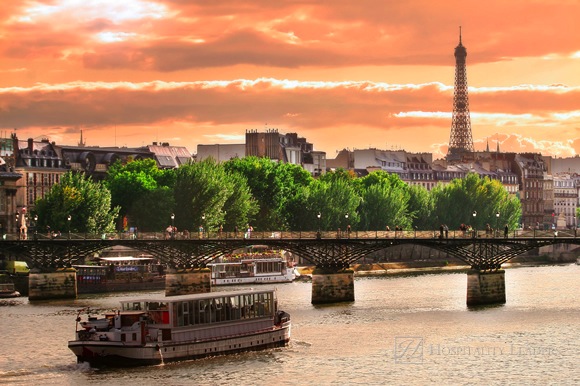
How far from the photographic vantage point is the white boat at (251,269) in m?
141

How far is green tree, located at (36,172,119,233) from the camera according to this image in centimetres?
14450

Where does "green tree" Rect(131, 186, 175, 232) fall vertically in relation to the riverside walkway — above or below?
above

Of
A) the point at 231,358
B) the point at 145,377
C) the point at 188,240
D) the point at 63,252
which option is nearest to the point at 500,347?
the point at 231,358

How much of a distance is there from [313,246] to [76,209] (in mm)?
35486

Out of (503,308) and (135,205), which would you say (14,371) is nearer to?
(503,308)

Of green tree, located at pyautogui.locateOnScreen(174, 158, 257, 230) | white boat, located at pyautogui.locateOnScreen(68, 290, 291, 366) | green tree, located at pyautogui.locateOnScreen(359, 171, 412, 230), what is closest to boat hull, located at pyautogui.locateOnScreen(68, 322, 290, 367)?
white boat, located at pyautogui.locateOnScreen(68, 290, 291, 366)

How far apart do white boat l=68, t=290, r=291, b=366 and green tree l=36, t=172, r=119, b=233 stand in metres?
63.8

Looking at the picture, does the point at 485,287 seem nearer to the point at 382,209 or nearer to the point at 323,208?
the point at 323,208

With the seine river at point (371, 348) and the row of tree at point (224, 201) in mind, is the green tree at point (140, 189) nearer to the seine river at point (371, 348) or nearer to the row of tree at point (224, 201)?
the row of tree at point (224, 201)

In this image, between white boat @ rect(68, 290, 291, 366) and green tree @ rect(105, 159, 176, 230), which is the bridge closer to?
green tree @ rect(105, 159, 176, 230)

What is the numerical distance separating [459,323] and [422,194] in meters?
102

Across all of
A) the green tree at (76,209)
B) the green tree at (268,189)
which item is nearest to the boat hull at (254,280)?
the green tree at (76,209)

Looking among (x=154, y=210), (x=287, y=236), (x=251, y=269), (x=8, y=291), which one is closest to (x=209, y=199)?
(x=154, y=210)

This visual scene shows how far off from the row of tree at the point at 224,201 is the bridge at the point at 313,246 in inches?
622
